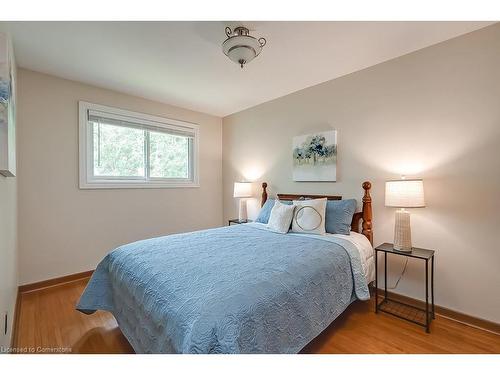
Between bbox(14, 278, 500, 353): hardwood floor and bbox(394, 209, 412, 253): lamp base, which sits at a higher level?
bbox(394, 209, 412, 253): lamp base

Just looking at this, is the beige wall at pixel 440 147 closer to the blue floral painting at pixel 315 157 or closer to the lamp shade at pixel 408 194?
the blue floral painting at pixel 315 157

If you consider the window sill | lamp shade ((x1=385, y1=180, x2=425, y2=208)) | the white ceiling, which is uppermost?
the white ceiling

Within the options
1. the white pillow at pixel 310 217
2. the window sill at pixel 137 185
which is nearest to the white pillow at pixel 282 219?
the white pillow at pixel 310 217

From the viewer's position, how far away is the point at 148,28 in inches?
71.3

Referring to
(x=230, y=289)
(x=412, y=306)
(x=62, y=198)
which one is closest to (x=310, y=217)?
(x=412, y=306)

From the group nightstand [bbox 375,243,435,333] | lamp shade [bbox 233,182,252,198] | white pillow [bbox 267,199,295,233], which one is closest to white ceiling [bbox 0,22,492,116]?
lamp shade [bbox 233,182,252,198]

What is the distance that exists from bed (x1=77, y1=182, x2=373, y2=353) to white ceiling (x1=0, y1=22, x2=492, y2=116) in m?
1.66

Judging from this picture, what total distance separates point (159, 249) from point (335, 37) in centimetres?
216

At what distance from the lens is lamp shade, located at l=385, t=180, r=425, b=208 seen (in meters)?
1.92

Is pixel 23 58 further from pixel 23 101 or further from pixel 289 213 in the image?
pixel 289 213

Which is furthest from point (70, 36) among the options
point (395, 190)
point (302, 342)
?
point (395, 190)

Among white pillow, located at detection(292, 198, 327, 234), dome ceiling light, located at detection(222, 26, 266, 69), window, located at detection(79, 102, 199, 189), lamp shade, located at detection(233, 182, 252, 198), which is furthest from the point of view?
lamp shade, located at detection(233, 182, 252, 198)

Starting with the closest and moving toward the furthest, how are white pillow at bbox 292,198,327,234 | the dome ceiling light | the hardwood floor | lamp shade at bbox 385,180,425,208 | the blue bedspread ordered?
the blue bedspread, the hardwood floor, the dome ceiling light, lamp shade at bbox 385,180,425,208, white pillow at bbox 292,198,327,234

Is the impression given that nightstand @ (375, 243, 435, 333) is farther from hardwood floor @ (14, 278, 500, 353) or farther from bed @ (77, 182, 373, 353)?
bed @ (77, 182, 373, 353)
